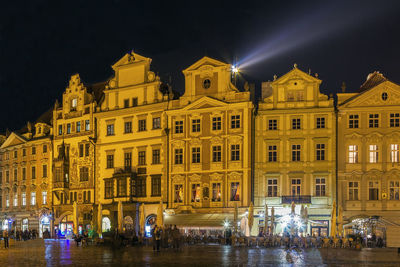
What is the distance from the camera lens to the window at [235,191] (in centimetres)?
5541

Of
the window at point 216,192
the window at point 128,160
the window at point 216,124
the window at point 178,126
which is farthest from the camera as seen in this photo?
the window at point 128,160

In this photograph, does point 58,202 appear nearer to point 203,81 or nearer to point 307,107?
point 203,81

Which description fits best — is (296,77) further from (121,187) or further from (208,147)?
(121,187)

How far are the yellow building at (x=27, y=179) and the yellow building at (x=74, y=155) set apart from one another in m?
1.70

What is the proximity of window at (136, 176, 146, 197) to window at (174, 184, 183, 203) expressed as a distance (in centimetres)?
361

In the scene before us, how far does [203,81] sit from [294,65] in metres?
8.52

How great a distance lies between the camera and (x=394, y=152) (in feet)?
171

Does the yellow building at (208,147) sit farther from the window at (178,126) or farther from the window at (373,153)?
the window at (373,153)

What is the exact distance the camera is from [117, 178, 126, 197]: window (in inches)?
2376

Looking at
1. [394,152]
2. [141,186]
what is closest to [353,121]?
[394,152]

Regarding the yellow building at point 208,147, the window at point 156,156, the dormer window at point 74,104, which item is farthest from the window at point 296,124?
the dormer window at point 74,104

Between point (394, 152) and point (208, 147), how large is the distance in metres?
16.0

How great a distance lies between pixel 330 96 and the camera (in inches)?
2117

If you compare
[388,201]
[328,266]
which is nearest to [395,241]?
[388,201]
